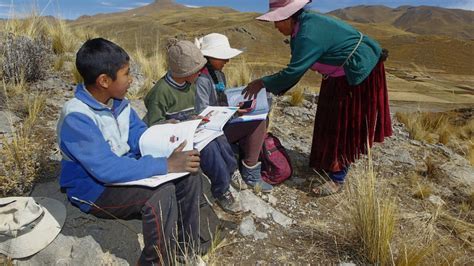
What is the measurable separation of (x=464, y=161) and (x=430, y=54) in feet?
68.4

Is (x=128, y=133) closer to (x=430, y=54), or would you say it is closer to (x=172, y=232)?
(x=172, y=232)

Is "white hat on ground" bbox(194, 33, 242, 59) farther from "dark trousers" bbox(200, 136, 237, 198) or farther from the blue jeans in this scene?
the blue jeans

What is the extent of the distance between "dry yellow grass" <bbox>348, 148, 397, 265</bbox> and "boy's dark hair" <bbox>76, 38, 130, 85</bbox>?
1467 millimetres

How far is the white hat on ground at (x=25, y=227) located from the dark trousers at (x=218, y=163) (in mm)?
868

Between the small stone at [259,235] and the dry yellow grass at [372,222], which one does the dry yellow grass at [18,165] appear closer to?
the small stone at [259,235]

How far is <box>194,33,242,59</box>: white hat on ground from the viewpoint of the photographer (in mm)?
3023

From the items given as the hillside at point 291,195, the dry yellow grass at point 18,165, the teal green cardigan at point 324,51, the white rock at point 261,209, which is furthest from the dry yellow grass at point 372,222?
the dry yellow grass at point 18,165

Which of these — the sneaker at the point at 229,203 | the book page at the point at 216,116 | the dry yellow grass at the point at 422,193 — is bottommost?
the dry yellow grass at the point at 422,193

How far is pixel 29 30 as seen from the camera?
5828 mm

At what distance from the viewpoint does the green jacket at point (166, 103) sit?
2.75 m

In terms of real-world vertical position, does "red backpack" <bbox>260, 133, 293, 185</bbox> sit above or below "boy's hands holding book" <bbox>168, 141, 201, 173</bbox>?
below

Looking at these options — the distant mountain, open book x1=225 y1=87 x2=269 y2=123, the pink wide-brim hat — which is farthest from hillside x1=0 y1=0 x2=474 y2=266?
the distant mountain

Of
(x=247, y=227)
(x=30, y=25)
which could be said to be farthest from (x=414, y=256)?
(x=30, y=25)

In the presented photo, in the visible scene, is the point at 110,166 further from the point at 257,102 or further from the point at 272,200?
the point at 272,200
